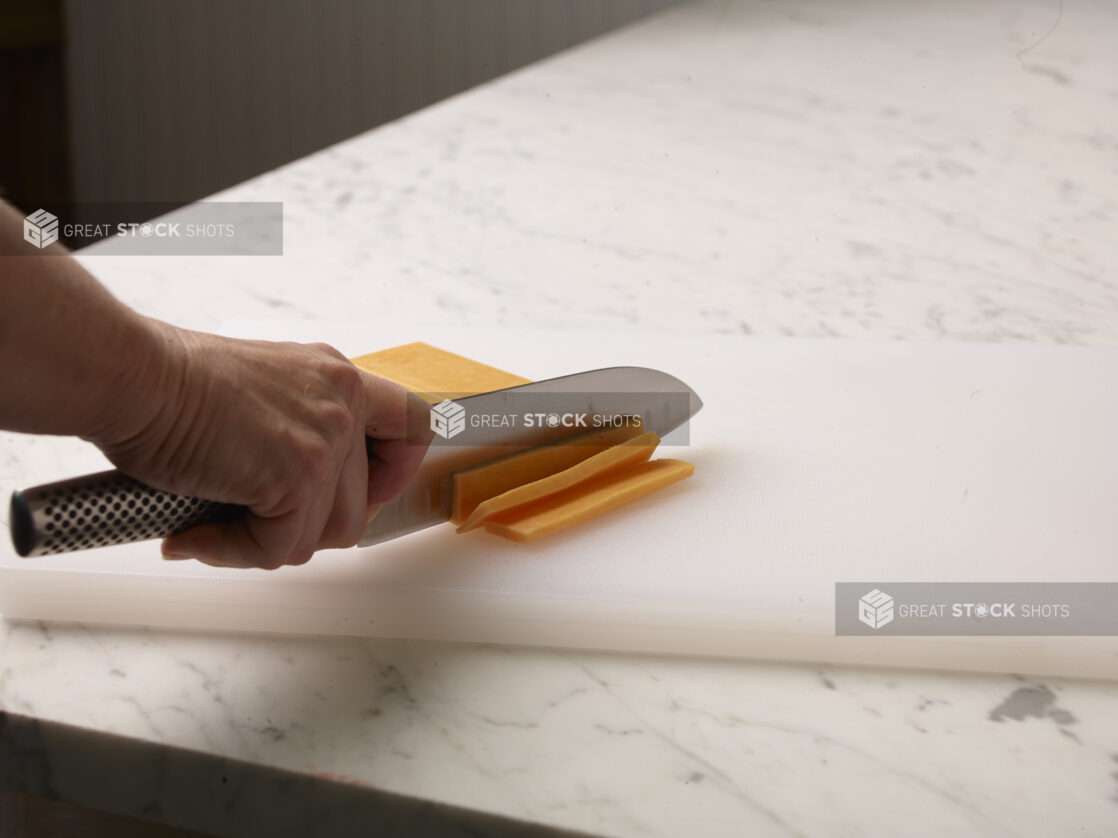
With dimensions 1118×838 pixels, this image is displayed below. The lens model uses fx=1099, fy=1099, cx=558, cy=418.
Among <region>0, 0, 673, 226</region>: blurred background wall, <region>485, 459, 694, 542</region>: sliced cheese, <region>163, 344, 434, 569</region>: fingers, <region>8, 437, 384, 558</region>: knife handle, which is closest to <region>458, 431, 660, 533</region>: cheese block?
<region>485, 459, 694, 542</region>: sliced cheese

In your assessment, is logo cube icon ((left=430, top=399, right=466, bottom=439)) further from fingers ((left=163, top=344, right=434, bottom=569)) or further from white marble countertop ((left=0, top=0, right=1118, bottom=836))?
white marble countertop ((left=0, top=0, right=1118, bottom=836))

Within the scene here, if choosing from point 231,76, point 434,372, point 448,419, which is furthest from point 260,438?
point 231,76

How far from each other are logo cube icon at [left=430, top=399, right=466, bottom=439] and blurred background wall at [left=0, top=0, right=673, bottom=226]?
256 cm

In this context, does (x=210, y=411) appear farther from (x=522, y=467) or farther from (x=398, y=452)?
(x=522, y=467)

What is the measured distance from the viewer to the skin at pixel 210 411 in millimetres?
612

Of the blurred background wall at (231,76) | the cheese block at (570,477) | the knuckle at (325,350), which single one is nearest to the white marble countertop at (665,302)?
the cheese block at (570,477)

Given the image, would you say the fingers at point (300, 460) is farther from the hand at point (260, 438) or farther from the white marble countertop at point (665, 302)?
the white marble countertop at point (665, 302)

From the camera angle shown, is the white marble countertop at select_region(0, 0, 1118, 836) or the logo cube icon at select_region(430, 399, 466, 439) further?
the logo cube icon at select_region(430, 399, 466, 439)

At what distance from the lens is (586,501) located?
977mm

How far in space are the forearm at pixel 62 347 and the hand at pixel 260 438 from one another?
0.4 inches

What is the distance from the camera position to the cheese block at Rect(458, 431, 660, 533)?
939mm

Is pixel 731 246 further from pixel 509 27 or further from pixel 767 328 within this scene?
pixel 509 27

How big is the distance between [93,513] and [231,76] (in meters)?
2.94

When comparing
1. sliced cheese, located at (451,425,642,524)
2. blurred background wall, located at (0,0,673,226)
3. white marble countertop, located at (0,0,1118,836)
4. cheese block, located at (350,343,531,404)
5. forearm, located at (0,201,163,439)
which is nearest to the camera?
forearm, located at (0,201,163,439)
